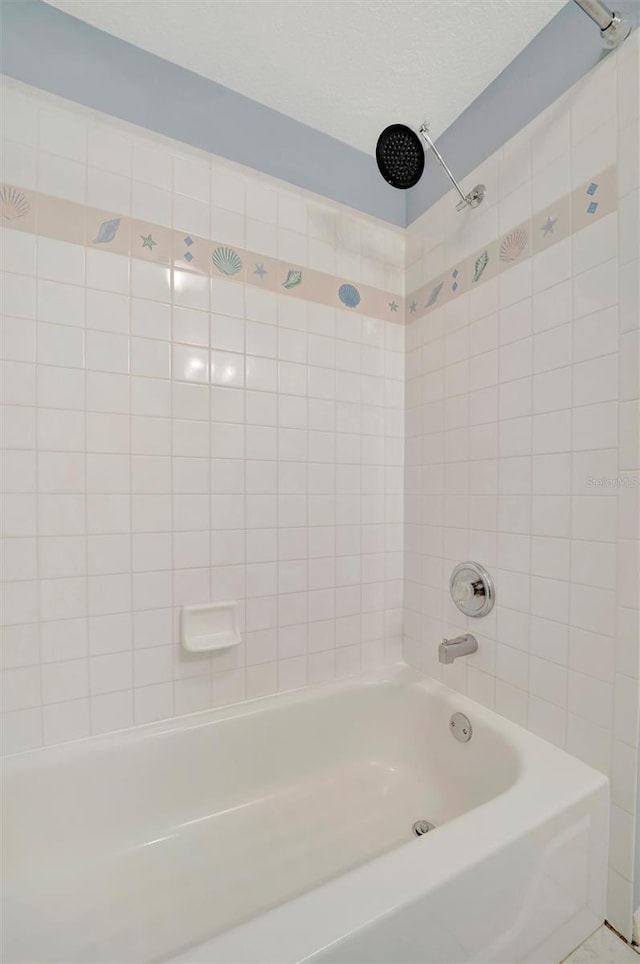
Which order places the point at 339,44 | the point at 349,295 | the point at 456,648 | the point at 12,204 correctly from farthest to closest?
the point at 349,295, the point at 456,648, the point at 339,44, the point at 12,204

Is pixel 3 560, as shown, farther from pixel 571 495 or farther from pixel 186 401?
pixel 571 495

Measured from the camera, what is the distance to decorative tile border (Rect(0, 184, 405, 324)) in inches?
43.9

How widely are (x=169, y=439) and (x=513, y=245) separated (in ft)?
4.05

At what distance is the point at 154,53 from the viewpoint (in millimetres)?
1236

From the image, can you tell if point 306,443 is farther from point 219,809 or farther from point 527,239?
point 219,809

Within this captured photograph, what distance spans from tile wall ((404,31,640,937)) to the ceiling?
0.92 feet

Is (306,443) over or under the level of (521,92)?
under

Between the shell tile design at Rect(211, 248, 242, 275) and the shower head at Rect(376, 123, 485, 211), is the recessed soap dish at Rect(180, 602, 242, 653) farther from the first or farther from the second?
the shower head at Rect(376, 123, 485, 211)

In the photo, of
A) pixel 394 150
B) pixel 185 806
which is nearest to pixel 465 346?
pixel 394 150

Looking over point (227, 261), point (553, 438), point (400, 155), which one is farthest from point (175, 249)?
point (553, 438)

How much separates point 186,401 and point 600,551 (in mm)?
1258

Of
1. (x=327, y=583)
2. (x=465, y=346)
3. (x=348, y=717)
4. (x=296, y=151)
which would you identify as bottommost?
(x=348, y=717)

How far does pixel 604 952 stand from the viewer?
95cm

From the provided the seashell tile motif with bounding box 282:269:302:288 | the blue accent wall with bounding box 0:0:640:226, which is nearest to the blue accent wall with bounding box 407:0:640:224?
the blue accent wall with bounding box 0:0:640:226
